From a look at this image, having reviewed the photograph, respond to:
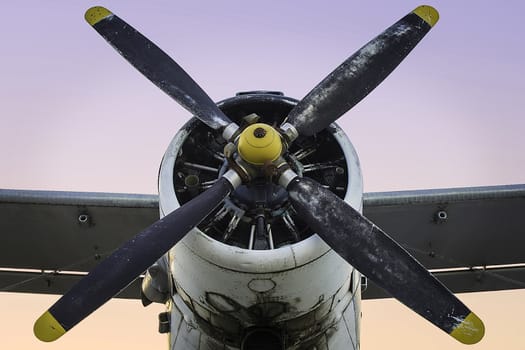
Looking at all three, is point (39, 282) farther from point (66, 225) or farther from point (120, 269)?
point (120, 269)

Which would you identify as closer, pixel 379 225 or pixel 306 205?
pixel 306 205

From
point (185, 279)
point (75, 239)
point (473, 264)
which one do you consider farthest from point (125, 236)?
point (473, 264)

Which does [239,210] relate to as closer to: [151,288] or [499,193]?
[151,288]

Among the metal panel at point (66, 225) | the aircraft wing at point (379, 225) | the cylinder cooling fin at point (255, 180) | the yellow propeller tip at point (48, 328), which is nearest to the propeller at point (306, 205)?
the yellow propeller tip at point (48, 328)

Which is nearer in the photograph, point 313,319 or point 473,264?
point 313,319

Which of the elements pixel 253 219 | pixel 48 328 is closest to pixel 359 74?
pixel 253 219

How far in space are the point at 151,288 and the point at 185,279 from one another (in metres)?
1.10

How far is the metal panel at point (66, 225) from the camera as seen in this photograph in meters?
11.2

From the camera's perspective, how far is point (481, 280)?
12.5 meters

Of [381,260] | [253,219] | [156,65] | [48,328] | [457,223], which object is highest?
[156,65]

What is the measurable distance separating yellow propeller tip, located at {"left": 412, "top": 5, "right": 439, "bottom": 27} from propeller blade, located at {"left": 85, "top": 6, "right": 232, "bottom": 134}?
273 centimetres

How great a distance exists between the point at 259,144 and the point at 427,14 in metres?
2.99

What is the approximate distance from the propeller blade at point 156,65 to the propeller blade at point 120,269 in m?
1.23

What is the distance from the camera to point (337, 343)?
866cm
